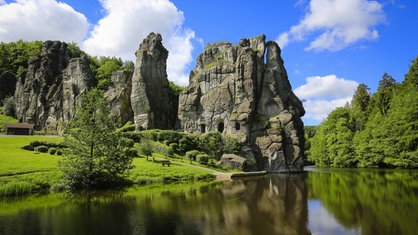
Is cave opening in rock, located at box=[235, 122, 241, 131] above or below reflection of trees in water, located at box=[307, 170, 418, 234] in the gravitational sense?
above

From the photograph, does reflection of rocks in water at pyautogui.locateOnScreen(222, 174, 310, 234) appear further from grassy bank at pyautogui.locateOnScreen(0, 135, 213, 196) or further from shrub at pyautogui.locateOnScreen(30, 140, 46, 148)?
shrub at pyautogui.locateOnScreen(30, 140, 46, 148)

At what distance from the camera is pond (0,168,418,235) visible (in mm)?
17750

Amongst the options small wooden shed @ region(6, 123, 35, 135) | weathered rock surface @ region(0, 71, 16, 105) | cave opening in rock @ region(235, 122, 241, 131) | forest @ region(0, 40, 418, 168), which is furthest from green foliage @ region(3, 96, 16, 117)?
cave opening in rock @ region(235, 122, 241, 131)

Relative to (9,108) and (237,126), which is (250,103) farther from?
(9,108)

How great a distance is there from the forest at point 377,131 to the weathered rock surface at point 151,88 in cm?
4611

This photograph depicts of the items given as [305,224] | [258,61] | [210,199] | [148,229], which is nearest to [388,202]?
[305,224]

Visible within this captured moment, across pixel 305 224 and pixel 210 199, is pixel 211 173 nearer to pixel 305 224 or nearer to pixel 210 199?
pixel 210 199

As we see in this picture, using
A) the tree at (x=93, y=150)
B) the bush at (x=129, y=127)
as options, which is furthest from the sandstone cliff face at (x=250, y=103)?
the tree at (x=93, y=150)

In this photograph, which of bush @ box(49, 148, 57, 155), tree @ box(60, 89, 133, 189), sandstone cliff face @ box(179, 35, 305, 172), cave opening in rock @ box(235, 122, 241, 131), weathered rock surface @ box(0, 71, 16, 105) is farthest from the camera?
weathered rock surface @ box(0, 71, 16, 105)

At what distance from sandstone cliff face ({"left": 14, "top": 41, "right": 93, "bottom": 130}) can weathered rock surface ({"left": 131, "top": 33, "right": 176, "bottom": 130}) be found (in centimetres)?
1737

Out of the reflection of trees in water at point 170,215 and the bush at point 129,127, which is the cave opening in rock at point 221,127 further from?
the reflection of trees in water at point 170,215

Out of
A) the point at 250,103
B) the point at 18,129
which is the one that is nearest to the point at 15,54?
the point at 18,129

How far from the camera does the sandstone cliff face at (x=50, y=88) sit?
8756 cm

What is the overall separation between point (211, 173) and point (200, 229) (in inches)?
1245
